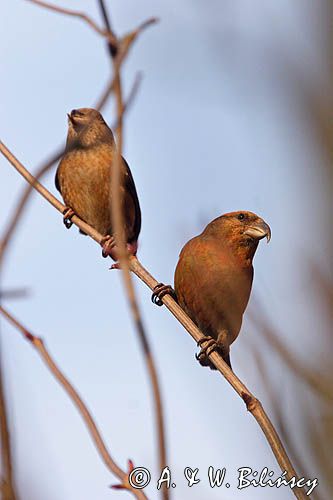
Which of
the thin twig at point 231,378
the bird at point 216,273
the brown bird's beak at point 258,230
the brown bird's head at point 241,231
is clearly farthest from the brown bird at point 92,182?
the thin twig at point 231,378

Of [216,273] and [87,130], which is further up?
[87,130]

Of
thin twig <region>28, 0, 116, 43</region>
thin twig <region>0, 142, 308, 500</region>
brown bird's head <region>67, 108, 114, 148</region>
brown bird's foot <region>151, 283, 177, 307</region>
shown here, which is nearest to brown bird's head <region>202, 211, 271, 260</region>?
brown bird's foot <region>151, 283, 177, 307</region>

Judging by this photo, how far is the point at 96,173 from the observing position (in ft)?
19.0

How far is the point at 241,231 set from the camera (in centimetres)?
554

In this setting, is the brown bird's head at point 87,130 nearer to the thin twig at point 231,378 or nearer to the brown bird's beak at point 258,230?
the brown bird's beak at point 258,230

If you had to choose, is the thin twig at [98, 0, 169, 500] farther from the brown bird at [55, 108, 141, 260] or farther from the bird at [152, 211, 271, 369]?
the brown bird at [55, 108, 141, 260]

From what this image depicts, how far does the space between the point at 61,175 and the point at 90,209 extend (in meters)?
0.45

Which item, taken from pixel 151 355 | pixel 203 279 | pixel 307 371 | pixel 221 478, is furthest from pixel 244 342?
pixel 203 279

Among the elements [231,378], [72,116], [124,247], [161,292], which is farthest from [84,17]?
[72,116]

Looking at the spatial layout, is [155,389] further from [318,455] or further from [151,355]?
[318,455]

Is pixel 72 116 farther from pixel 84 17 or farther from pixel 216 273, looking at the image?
pixel 84 17

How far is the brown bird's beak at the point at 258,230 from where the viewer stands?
5371 mm

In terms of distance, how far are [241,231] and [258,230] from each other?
146 millimetres

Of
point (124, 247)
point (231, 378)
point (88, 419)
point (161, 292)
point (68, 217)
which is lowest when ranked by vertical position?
point (88, 419)
